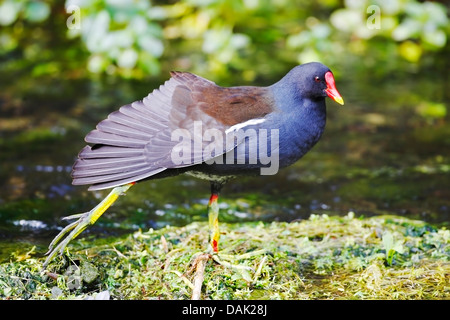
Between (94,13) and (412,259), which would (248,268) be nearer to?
(412,259)

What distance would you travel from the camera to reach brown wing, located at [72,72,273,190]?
3584 millimetres

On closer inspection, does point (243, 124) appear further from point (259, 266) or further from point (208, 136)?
point (259, 266)

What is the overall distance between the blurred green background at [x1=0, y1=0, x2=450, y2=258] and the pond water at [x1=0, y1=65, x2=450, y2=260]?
0.05ft

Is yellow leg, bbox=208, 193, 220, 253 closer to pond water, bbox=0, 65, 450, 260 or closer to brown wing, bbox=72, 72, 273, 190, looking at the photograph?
brown wing, bbox=72, 72, 273, 190

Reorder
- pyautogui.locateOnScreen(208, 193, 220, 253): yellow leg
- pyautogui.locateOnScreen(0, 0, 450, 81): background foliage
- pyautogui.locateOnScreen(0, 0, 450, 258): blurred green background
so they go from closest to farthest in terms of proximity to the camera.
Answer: pyautogui.locateOnScreen(208, 193, 220, 253): yellow leg → pyautogui.locateOnScreen(0, 0, 450, 258): blurred green background → pyautogui.locateOnScreen(0, 0, 450, 81): background foliage

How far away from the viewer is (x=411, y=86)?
323 inches

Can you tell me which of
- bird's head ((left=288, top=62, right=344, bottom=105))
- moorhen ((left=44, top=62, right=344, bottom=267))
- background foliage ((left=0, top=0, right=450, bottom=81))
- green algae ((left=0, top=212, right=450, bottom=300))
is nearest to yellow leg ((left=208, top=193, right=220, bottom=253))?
moorhen ((left=44, top=62, right=344, bottom=267))

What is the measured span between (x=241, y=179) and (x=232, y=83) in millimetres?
2249

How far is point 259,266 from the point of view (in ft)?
12.2

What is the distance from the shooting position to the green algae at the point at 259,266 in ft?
11.7

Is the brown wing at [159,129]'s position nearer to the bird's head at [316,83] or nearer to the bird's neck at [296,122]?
the bird's neck at [296,122]

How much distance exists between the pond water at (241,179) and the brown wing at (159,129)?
1.06 metres

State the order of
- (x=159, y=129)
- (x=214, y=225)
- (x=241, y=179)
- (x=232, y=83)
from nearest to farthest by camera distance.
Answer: (x=159, y=129)
(x=214, y=225)
(x=241, y=179)
(x=232, y=83)

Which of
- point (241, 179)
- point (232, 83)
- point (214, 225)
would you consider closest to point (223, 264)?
point (214, 225)
